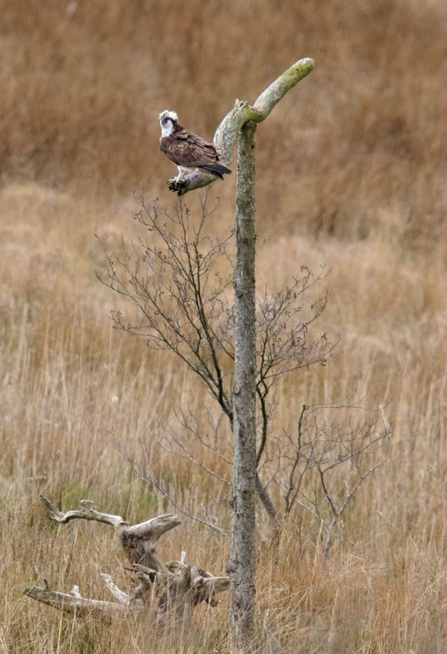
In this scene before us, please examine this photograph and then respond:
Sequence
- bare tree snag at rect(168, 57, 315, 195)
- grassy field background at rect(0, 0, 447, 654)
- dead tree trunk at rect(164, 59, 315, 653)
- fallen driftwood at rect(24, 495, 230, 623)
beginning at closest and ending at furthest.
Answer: bare tree snag at rect(168, 57, 315, 195)
dead tree trunk at rect(164, 59, 315, 653)
fallen driftwood at rect(24, 495, 230, 623)
grassy field background at rect(0, 0, 447, 654)

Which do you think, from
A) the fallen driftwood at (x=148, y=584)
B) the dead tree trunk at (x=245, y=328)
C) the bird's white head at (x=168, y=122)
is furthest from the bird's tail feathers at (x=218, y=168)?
the fallen driftwood at (x=148, y=584)

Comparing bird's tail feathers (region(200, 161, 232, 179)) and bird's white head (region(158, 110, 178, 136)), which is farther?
bird's white head (region(158, 110, 178, 136))

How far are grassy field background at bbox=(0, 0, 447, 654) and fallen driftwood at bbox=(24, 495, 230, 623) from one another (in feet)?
0.23

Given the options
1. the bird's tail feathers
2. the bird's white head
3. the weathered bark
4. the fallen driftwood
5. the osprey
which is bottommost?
the fallen driftwood

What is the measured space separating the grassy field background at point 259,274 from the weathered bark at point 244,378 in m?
0.40

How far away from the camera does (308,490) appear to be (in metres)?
4.71

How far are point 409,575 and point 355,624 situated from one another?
0.35 m

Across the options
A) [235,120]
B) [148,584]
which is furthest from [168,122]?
[148,584]

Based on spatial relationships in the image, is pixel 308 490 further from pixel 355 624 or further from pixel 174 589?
pixel 174 589

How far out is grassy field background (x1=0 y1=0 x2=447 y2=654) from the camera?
10.8 feet

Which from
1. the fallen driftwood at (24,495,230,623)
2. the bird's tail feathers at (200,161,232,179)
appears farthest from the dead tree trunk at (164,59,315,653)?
the fallen driftwood at (24,495,230,623)

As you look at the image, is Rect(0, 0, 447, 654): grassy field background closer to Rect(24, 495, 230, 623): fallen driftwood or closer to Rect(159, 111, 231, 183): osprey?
Rect(24, 495, 230, 623): fallen driftwood

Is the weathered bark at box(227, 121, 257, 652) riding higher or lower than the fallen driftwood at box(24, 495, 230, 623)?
higher

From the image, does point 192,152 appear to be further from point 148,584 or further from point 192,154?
point 148,584
